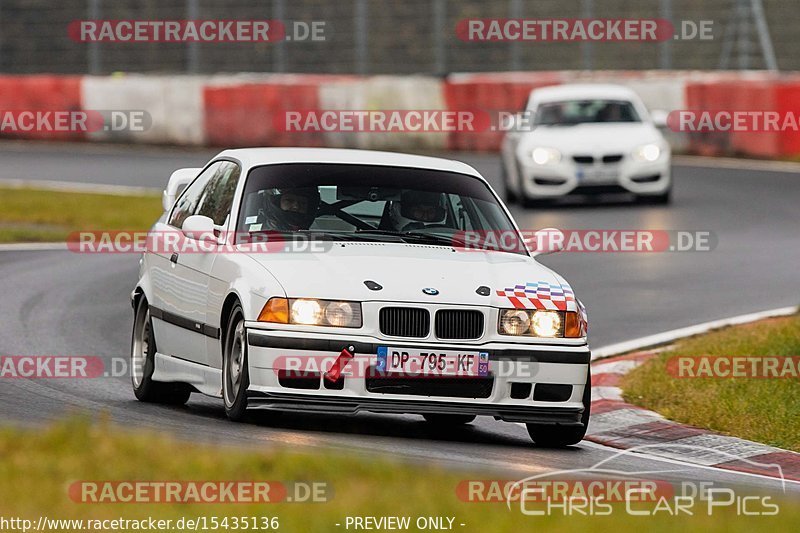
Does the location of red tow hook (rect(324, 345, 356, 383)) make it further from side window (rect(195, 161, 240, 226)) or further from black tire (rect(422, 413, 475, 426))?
black tire (rect(422, 413, 475, 426))

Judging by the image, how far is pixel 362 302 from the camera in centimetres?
841

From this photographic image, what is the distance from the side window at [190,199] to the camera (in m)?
10.2

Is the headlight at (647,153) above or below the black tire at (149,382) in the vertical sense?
below

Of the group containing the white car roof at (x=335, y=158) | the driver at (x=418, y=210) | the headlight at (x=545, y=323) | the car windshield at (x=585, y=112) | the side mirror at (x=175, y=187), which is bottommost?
the car windshield at (x=585, y=112)

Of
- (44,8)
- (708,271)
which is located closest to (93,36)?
(44,8)

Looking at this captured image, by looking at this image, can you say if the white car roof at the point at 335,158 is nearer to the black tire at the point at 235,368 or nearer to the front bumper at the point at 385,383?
the black tire at the point at 235,368

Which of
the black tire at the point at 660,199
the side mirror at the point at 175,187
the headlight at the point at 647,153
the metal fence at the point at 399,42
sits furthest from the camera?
the metal fence at the point at 399,42

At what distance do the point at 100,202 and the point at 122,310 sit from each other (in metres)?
8.69

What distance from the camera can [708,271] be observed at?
54.9 feet

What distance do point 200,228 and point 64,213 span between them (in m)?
12.6

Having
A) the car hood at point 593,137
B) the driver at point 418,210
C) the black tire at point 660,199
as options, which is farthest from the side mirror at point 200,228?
the black tire at point 660,199

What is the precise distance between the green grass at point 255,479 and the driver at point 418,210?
2.25m

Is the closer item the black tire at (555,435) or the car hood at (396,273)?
the car hood at (396,273)

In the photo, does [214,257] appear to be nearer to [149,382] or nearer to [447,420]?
[149,382]
